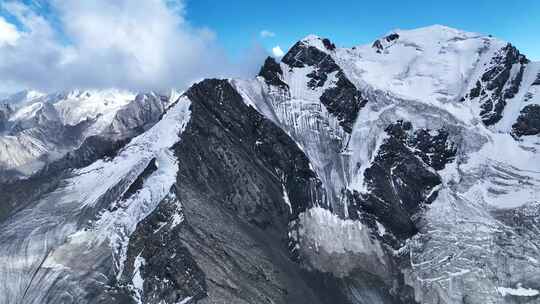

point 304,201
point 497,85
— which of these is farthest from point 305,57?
point 497,85

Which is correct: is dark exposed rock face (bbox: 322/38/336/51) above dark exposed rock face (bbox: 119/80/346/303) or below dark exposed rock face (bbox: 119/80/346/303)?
above

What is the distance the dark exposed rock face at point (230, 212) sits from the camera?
100 meters

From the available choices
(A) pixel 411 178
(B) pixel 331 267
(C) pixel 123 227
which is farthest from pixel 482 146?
(C) pixel 123 227

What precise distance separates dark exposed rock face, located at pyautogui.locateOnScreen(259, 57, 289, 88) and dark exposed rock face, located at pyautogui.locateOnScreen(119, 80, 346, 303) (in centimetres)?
2317

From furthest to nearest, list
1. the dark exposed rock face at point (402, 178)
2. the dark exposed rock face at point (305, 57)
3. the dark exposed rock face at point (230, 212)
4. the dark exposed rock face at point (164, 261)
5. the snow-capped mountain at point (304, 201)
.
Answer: the dark exposed rock face at point (305, 57) → the dark exposed rock face at point (402, 178) → the snow-capped mountain at point (304, 201) → the dark exposed rock face at point (230, 212) → the dark exposed rock face at point (164, 261)

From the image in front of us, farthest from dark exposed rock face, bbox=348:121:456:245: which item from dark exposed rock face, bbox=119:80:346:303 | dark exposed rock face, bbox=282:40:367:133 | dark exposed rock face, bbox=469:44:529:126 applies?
dark exposed rock face, bbox=469:44:529:126

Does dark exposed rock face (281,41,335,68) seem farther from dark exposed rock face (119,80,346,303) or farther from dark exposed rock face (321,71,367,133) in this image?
dark exposed rock face (119,80,346,303)

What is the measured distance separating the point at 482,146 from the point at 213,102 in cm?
8216

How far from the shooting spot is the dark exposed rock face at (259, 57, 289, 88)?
170m

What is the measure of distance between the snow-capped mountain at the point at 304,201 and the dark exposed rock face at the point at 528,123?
19.6 inches

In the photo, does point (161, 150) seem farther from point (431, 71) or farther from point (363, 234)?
point (431, 71)

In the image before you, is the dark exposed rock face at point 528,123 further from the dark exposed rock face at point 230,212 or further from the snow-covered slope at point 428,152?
the dark exposed rock face at point 230,212

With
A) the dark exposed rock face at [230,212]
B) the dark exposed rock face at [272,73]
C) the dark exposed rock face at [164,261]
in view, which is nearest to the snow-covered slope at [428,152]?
the dark exposed rock face at [272,73]

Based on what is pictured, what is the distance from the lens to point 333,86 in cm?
17188
